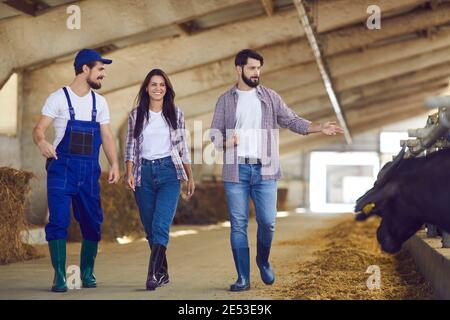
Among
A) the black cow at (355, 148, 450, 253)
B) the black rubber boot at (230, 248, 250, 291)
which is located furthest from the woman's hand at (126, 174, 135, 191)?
the black cow at (355, 148, 450, 253)

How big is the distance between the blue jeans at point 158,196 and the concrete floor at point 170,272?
442 millimetres

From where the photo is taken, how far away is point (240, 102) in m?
6.70

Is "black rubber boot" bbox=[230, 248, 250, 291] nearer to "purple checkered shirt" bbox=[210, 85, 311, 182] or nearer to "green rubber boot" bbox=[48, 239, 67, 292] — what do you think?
"purple checkered shirt" bbox=[210, 85, 311, 182]

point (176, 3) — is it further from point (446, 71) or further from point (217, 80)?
point (446, 71)

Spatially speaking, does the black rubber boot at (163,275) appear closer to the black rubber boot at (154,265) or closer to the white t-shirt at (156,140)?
the black rubber boot at (154,265)

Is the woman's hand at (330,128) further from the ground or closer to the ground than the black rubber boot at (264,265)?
further from the ground

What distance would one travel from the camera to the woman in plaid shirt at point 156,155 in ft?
22.0

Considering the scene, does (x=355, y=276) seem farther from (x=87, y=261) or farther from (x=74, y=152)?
(x=74, y=152)

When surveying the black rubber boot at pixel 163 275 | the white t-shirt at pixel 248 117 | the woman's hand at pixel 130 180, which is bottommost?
the black rubber boot at pixel 163 275

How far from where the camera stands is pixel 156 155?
676cm

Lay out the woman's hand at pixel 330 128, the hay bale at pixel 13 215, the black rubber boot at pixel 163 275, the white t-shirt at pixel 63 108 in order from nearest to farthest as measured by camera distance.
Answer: the woman's hand at pixel 330 128
the white t-shirt at pixel 63 108
the black rubber boot at pixel 163 275
the hay bale at pixel 13 215

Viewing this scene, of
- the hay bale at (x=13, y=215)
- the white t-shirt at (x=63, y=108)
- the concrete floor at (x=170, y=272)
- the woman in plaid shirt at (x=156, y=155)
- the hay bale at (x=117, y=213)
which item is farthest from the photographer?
the hay bale at (x=117, y=213)

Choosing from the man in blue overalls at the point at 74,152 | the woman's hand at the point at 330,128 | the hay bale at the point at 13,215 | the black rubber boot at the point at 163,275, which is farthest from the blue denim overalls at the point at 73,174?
the hay bale at the point at 13,215

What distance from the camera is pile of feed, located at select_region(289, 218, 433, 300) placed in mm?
6387
